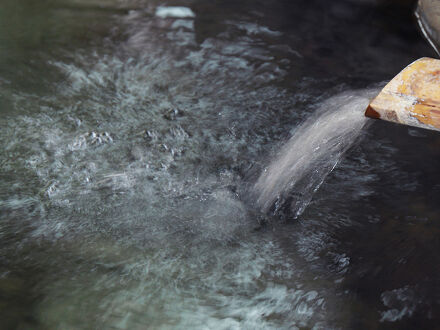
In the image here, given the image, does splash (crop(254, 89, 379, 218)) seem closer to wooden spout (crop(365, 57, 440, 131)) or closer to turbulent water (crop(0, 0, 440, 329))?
turbulent water (crop(0, 0, 440, 329))

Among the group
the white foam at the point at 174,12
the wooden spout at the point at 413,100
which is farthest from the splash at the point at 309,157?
the white foam at the point at 174,12

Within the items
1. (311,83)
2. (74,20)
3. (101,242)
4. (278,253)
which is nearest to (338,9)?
(311,83)

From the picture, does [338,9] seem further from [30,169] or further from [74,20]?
[30,169]

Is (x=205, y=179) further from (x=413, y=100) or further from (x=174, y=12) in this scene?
(x=174, y=12)

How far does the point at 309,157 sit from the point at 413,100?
54 cm

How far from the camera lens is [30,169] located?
2.32 m

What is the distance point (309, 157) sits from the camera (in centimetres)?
236

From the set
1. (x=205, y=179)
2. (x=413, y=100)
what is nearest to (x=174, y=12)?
(x=205, y=179)

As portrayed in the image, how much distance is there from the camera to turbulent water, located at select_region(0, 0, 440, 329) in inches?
72.3

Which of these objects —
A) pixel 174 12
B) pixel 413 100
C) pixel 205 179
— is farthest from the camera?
pixel 174 12

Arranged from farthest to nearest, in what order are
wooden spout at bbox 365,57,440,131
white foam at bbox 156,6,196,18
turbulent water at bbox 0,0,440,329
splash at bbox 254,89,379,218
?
white foam at bbox 156,6,196,18, splash at bbox 254,89,379,218, wooden spout at bbox 365,57,440,131, turbulent water at bbox 0,0,440,329

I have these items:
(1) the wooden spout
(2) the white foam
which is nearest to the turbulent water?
(2) the white foam

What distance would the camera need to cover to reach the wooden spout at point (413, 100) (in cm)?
202

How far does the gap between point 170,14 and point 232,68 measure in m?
0.88
